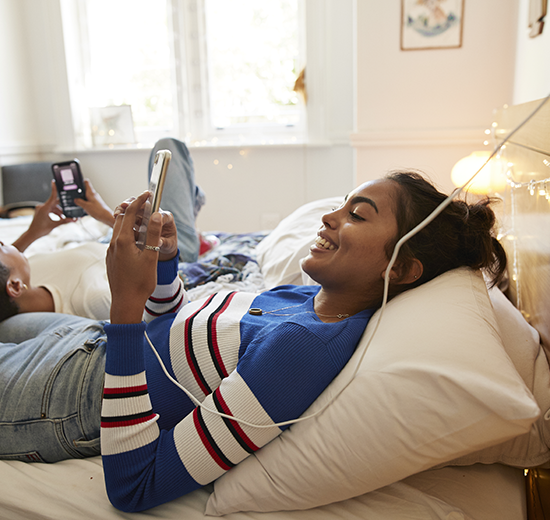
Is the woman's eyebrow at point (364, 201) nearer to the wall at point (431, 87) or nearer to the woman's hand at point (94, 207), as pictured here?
the woman's hand at point (94, 207)

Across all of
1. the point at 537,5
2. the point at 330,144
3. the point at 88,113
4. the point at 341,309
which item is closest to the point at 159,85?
the point at 88,113

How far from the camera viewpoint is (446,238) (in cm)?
83

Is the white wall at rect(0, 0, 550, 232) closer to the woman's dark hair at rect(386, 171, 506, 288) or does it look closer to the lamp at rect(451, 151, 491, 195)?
the lamp at rect(451, 151, 491, 195)

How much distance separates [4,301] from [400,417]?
96cm

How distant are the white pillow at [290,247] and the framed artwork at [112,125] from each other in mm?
2075

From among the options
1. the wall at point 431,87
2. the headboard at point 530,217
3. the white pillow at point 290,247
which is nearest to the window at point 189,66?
the wall at point 431,87

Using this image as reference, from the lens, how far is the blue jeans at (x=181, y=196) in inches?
70.6

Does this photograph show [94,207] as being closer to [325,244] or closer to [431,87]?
[325,244]

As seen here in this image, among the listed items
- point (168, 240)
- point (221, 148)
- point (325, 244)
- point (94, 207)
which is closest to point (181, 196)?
point (94, 207)

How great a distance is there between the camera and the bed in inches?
23.0

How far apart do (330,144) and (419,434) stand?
111 inches

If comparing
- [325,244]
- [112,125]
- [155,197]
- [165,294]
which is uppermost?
[112,125]

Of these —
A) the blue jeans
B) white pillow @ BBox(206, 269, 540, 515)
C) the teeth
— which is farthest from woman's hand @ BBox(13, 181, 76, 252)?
white pillow @ BBox(206, 269, 540, 515)

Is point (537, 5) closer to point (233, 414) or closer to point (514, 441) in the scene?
point (514, 441)
